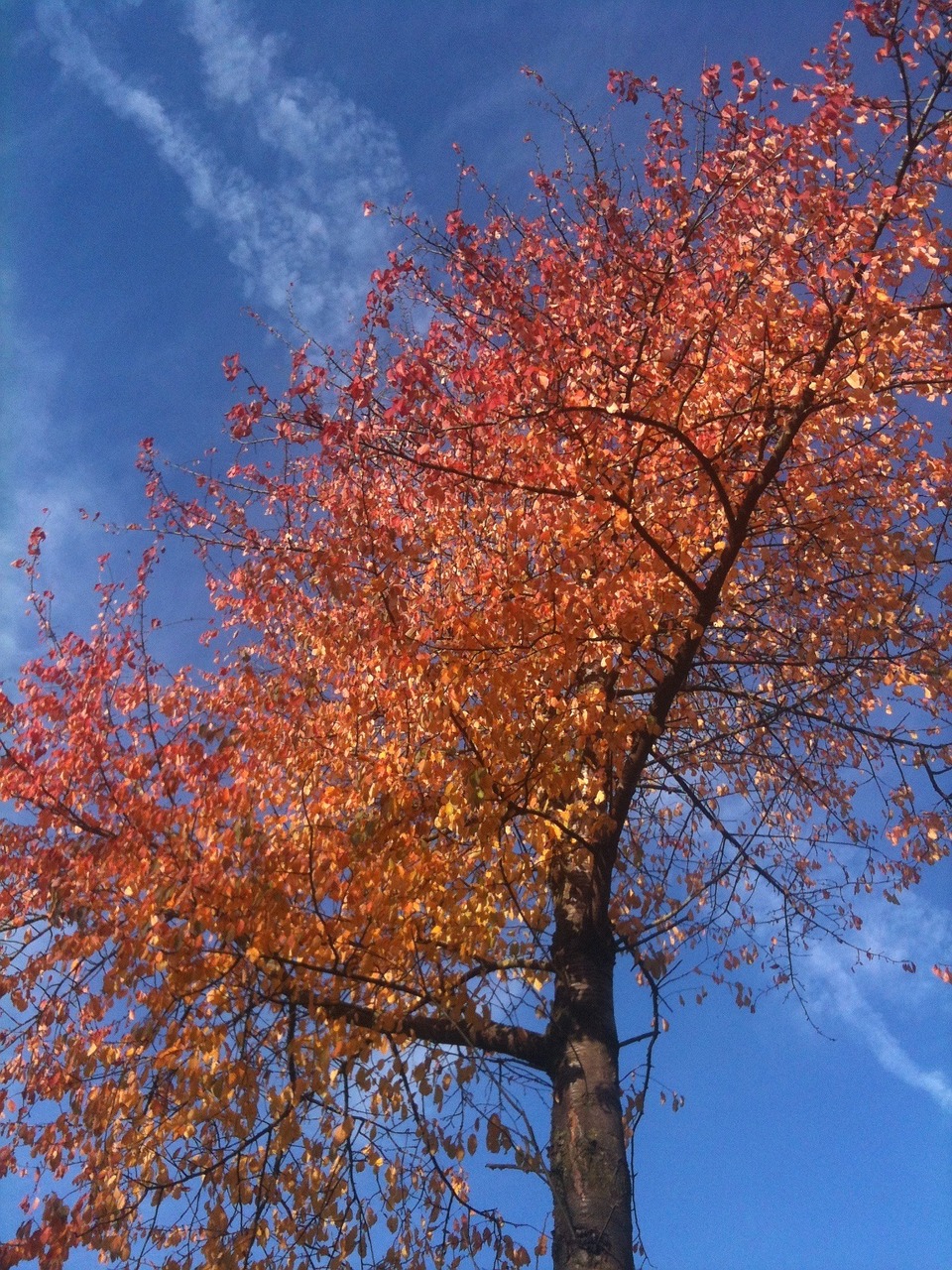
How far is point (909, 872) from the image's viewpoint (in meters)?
8.73

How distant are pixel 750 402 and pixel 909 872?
17.6 feet

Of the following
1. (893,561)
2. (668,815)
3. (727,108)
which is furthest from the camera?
(668,815)

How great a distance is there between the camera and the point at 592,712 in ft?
20.1

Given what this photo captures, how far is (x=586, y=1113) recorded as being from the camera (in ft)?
18.1

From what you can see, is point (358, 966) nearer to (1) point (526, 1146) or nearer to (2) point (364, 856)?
(2) point (364, 856)

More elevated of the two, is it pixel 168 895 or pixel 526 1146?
pixel 168 895

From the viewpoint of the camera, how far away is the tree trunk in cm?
501

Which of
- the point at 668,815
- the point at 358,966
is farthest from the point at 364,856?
the point at 668,815

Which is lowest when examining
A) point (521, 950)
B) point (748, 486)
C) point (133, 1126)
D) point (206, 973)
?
point (133, 1126)

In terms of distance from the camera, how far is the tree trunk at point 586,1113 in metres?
5.01

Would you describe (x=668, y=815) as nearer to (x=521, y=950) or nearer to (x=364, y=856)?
(x=521, y=950)

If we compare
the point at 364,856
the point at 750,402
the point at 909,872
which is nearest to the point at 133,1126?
the point at 364,856

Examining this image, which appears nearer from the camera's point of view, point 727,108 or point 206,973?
point 206,973

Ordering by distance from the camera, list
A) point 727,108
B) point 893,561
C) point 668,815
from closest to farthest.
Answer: point 727,108
point 893,561
point 668,815
